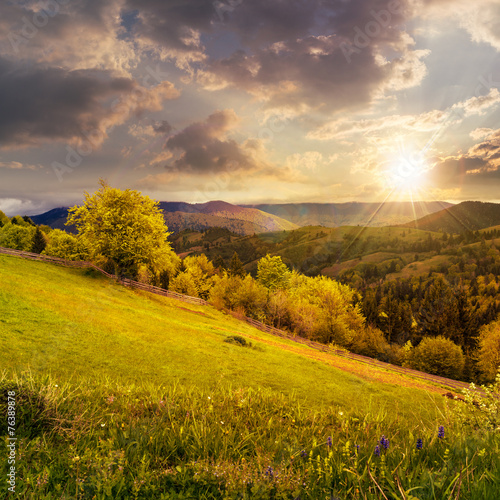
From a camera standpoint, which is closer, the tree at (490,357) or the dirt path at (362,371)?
the dirt path at (362,371)

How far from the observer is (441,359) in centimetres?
5828

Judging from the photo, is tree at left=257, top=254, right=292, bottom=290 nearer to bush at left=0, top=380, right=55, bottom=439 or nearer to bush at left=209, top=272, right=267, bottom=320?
bush at left=209, top=272, right=267, bottom=320

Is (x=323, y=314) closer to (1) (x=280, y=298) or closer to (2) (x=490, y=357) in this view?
(1) (x=280, y=298)

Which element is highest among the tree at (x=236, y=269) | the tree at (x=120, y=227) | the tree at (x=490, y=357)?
the tree at (x=120, y=227)

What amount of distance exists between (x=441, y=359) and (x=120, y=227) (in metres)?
65.9

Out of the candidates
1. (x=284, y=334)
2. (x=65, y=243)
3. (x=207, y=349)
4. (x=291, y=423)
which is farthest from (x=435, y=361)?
(x=65, y=243)

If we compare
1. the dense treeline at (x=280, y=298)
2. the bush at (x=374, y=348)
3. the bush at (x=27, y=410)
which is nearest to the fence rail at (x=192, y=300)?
the dense treeline at (x=280, y=298)

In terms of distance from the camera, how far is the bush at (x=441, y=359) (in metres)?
58.0

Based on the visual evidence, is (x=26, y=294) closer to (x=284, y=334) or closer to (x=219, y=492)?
(x=219, y=492)

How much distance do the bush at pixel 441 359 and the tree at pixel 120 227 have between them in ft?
191

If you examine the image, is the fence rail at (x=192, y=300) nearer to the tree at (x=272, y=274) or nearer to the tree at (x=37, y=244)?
the tree at (x=272, y=274)

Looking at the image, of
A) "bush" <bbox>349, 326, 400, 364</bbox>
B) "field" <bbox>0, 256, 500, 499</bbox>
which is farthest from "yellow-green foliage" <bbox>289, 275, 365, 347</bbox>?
"field" <bbox>0, 256, 500, 499</bbox>

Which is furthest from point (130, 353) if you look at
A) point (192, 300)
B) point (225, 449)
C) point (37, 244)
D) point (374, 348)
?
point (37, 244)

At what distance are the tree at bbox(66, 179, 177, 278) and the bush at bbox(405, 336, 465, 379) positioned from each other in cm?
5826
